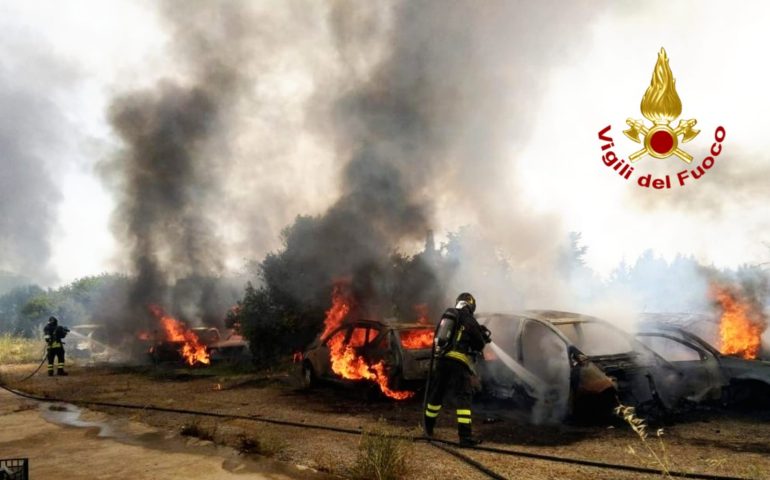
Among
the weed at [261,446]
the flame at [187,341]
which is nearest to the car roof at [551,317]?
the weed at [261,446]

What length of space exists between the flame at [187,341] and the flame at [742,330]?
13445 mm

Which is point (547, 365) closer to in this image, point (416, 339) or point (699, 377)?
point (699, 377)

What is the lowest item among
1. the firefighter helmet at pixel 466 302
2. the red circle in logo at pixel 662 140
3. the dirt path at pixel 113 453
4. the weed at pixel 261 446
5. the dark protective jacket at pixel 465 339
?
the dirt path at pixel 113 453

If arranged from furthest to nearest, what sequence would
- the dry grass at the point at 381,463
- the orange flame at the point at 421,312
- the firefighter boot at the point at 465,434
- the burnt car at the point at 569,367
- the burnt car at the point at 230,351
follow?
1. the burnt car at the point at 230,351
2. the orange flame at the point at 421,312
3. the burnt car at the point at 569,367
4. the firefighter boot at the point at 465,434
5. the dry grass at the point at 381,463

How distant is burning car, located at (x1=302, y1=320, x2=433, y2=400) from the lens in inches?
299

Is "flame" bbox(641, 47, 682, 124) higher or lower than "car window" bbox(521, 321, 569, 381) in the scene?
higher

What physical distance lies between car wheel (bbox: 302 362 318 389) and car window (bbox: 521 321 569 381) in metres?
4.17

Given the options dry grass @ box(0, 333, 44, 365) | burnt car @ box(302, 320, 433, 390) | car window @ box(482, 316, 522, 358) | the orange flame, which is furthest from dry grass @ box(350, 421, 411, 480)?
dry grass @ box(0, 333, 44, 365)

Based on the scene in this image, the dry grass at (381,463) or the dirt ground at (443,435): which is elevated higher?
the dry grass at (381,463)

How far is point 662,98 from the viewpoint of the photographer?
367 inches

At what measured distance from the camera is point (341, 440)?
5598 mm

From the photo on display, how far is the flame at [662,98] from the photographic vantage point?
926 cm

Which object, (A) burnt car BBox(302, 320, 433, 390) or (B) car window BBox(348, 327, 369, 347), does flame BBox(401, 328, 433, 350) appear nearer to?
(A) burnt car BBox(302, 320, 433, 390)

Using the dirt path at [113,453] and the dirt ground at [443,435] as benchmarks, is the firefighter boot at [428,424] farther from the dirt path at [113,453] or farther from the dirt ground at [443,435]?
the dirt path at [113,453]
